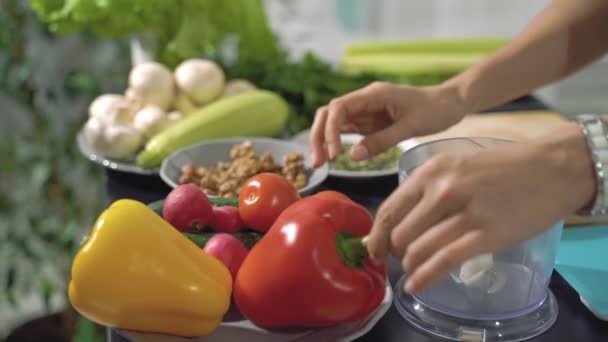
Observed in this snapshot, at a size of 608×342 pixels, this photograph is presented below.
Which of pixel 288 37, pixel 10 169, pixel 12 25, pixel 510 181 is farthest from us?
pixel 288 37

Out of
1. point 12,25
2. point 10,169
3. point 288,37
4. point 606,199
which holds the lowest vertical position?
point 10,169

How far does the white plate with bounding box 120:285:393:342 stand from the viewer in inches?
26.0

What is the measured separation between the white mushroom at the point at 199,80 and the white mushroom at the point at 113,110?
0.12 metres

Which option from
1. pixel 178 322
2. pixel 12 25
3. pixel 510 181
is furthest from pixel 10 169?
pixel 510 181

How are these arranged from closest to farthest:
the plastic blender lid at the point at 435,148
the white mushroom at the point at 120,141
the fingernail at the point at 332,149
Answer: the plastic blender lid at the point at 435,148 < the fingernail at the point at 332,149 < the white mushroom at the point at 120,141

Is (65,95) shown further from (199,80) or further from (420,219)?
(420,219)

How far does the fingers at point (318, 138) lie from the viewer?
0.89m

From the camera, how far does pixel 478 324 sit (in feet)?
2.29

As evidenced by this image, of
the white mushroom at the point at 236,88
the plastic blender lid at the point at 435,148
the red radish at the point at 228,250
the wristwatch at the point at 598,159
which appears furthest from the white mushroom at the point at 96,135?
the wristwatch at the point at 598,159

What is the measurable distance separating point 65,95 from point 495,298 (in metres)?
1.49

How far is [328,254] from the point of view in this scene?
25.8 inches

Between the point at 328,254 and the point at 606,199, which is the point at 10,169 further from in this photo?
the point at 606,199

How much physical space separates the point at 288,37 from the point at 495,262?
1.48 m

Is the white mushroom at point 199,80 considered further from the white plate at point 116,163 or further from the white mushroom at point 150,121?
the white plate at point 116,163
